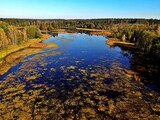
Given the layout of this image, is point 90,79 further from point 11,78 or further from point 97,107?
point 11,78

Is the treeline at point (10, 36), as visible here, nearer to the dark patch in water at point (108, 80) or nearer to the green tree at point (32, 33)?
the green tree at point (32, 33)

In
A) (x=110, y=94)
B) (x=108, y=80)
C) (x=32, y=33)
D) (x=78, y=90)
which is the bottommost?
(x=110, y=94)

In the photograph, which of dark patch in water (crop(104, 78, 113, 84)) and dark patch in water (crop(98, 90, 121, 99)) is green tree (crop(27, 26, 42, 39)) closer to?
dark patch in water (crop(104, 78, 113, 84))

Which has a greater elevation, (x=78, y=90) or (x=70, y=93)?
(x=78, y=90)

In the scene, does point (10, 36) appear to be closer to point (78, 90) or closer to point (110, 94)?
point (78, 90)

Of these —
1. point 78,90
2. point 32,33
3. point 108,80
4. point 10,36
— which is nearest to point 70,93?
point 78,90

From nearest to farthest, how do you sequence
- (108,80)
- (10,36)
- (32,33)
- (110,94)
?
(110,94)
(108,80)
(10,36)
(32,33)

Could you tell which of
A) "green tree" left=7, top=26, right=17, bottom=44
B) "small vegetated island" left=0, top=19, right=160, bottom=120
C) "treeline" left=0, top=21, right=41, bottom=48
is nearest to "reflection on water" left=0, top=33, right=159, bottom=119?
"small vegetated island" left=0, top=19, right=160, bottom=120

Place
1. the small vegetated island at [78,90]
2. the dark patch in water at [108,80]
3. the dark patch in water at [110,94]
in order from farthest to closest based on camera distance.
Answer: the dark patch in water at [108,80]
the dark patch in water at [110,94]
the small vegetated island at [78,90]

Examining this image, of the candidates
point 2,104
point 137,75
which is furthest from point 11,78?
point 137,75

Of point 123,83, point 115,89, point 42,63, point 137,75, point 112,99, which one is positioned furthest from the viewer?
point 42,63

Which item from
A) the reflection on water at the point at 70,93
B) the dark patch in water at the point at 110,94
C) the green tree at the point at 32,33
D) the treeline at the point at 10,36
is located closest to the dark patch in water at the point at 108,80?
the reflection on water at the point at 70,93
